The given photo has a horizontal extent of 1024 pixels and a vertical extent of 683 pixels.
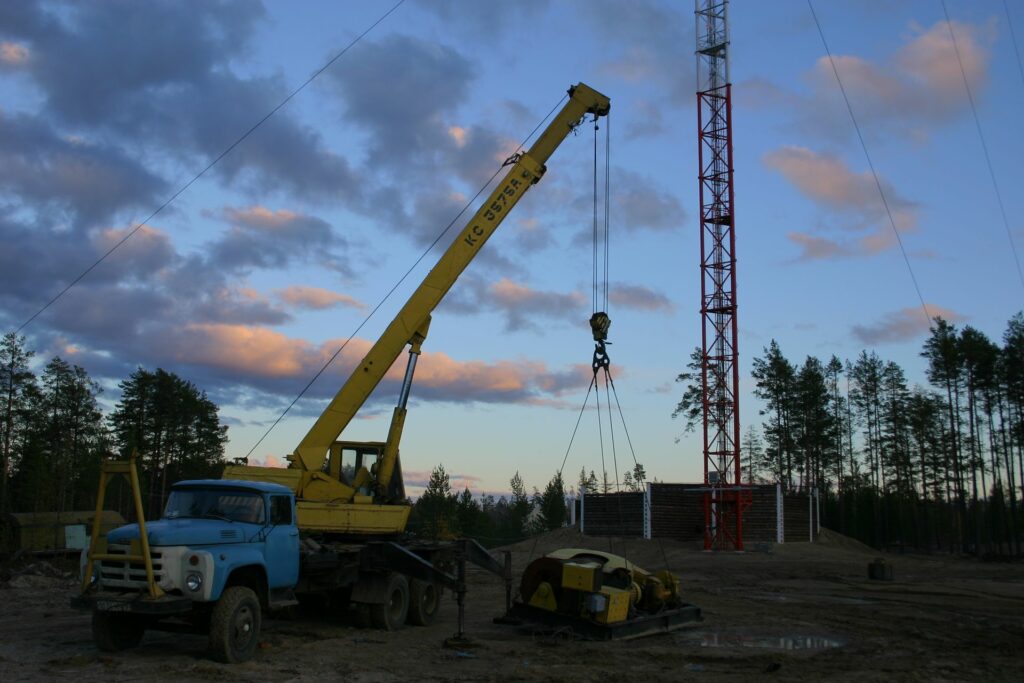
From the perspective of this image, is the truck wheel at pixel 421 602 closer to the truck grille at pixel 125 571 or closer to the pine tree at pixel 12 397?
the truck grille at pixel 125 571

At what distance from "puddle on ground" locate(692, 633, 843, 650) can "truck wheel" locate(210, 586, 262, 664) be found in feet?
24.3

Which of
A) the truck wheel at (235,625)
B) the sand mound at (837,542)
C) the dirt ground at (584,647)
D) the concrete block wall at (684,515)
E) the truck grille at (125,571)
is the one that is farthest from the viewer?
the sand mound at (837,542)

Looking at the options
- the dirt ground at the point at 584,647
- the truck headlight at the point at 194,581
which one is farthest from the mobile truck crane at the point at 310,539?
the dirt ground at the point at 584,647

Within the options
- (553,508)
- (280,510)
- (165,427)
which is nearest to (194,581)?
(280,510)

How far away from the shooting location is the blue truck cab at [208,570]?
35.6 feet

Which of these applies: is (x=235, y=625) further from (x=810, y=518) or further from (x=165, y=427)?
(x=165, y=427)

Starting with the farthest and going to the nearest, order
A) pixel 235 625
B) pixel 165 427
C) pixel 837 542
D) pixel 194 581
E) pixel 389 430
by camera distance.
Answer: pixel 165 427 → pixel 837 542 → pixel 389 430 → pixel 235 625 → pixel 194 581

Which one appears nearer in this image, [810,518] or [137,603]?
[137,603]

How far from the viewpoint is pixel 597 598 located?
559 inches

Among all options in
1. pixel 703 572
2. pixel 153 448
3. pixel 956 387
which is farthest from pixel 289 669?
pixel 956 387

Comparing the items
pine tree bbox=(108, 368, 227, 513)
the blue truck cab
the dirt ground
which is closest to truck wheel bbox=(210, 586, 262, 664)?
the blue truck cab

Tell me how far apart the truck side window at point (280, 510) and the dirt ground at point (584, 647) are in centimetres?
184

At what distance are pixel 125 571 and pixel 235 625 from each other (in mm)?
1549

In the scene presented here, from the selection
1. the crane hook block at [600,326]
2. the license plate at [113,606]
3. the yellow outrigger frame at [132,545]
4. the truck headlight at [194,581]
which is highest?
the crane hook block at [600,326]
